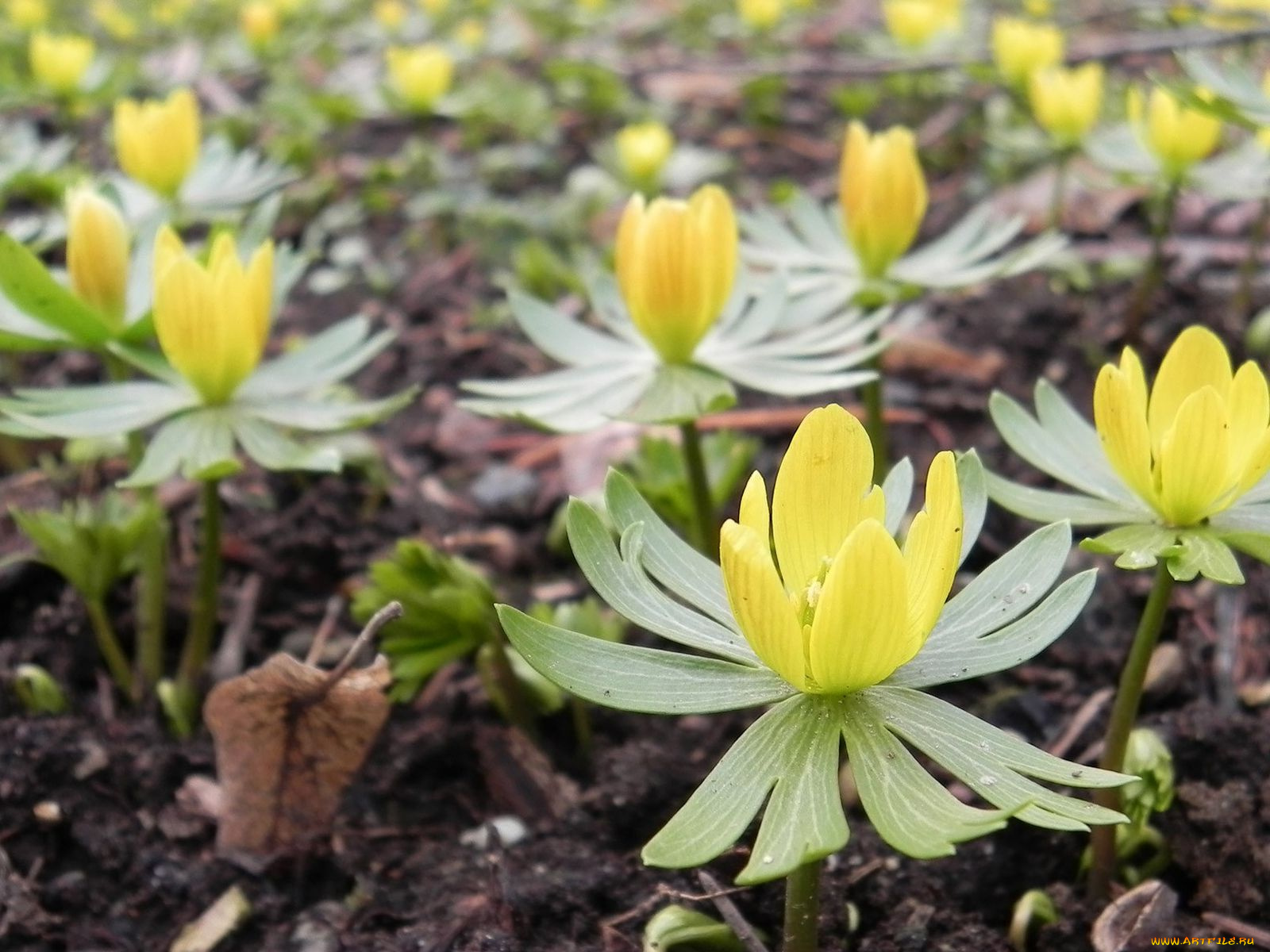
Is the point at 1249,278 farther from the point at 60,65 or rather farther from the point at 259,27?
the point at 259,27

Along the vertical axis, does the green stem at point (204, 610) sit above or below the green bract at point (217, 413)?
below

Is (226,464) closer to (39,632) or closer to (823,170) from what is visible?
(39,632)

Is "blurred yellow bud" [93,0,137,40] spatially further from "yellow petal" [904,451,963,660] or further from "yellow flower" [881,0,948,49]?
"yellow petal" [904,451,963,660]

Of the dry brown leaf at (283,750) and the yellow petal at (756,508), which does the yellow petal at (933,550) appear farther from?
the dry brown leaf at (283,750)

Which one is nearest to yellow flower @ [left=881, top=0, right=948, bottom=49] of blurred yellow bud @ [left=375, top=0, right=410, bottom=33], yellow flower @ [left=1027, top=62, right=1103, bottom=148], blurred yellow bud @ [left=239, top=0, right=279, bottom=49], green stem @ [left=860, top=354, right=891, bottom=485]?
yellow flower @ [left=1027, top=62, right=1103, bottom=148]

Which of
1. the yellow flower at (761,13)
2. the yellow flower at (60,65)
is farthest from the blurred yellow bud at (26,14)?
the yellow flower at (761,13)

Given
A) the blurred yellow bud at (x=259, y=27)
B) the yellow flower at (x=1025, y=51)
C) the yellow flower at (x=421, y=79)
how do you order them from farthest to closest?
the blurred yellow bud at (x=259, y=27)
the yellow flower at (x=421, y=79)
the yellow flower at (x=1025, y=51)

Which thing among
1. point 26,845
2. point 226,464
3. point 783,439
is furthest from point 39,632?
point 783,439
